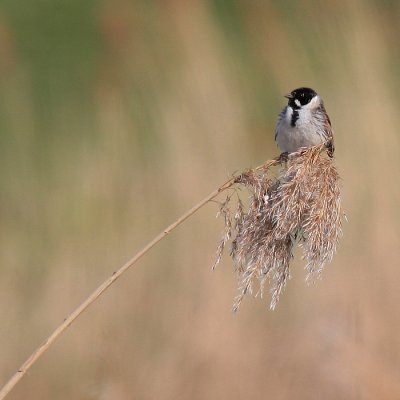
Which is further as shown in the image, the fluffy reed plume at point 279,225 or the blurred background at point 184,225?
the blurred background at point 184,225

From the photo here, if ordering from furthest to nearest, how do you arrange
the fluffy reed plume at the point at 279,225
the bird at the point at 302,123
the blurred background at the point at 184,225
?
the bird at the point at 302,123
the blurred background at the point at 184,225
the fluffy reed plume at the point at 279,225

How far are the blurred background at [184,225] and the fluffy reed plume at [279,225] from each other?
0.97 m

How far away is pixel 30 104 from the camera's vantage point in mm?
2953

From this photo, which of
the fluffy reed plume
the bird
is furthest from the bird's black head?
the fluffy reed plume

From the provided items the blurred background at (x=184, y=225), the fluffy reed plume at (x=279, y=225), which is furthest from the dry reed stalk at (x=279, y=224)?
the blurred background at (x=184, y=225)

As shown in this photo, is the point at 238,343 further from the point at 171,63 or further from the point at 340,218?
the point at 340,218

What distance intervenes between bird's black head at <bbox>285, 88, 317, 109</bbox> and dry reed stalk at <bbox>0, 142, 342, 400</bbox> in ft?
3.52

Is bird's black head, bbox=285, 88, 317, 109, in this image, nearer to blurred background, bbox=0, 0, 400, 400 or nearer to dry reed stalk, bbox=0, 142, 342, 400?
blurred background, bbox=0, 0, 400, 400

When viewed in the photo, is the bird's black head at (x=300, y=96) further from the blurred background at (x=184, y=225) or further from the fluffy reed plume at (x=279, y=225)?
the fluffy reed plume at (x=279, y=225)

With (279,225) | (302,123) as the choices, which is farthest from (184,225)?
(279,225)

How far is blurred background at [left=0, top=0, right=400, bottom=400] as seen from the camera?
2.80 m

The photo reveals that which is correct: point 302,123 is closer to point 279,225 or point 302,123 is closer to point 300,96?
point 300,96

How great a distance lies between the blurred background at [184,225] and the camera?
2.80 meters

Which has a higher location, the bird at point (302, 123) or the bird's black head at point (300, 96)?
the bird's black head at point (300, 96)
